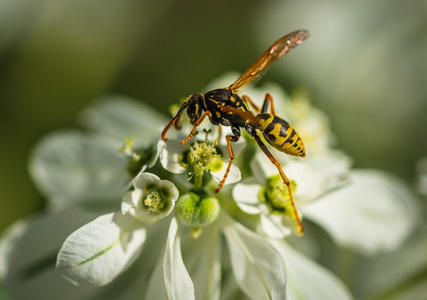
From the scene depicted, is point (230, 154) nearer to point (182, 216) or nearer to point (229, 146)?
point (229, 146)

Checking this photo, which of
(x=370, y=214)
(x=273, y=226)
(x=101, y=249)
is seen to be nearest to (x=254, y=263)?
(x=273, y=226)

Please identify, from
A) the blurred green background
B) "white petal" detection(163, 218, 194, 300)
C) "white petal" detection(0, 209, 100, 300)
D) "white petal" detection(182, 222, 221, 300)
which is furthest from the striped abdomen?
the blurred green background

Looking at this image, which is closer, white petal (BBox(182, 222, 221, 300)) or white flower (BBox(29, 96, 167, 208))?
white petal (BBox(182, 222, 221, 300))

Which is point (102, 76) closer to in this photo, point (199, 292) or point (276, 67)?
point (276, 67)

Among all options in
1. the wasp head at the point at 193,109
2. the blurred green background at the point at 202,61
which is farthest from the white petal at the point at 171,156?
the blurred green background at the point at 202,61

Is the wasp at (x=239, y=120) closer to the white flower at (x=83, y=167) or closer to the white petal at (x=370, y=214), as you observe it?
the white flower at (x=83, y=167)

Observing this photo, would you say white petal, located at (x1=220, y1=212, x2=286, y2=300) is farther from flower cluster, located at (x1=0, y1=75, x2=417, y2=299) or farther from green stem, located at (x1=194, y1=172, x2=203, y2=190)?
green stem, located at (x1=194, y1=172, x2=203, y2=190)
